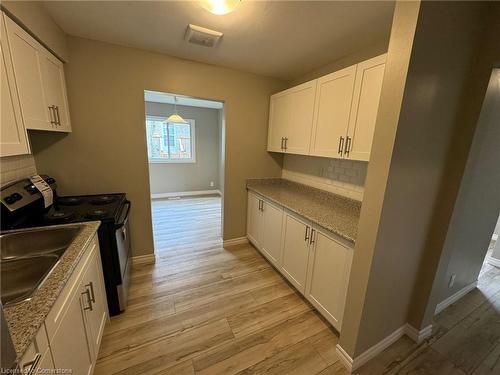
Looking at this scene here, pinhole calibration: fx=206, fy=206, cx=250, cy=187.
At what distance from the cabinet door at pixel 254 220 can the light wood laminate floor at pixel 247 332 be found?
459 mm

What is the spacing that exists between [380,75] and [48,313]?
2286mm

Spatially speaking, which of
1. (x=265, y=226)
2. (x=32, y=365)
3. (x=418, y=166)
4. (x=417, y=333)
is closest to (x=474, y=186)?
(x=418, y=166)

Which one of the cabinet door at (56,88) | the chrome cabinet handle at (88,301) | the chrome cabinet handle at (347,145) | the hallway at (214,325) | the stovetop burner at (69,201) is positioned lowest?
the hallway at (214,325)

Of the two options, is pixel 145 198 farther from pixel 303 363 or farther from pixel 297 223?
pixel 303 363

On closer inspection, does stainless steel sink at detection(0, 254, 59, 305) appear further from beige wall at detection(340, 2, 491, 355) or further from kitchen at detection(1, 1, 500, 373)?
beige wall at detection(340, 2, 491, 355)

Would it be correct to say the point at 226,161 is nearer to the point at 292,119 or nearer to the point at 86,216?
the point at 292,119

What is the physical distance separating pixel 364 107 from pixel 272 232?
160 cm

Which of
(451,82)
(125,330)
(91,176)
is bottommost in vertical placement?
(125,330)

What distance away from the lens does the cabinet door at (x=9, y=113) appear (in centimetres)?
116

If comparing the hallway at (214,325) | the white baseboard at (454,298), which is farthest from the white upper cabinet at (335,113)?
the white baseboard at (454,298)

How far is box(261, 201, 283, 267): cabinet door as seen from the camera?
2377 millimetres

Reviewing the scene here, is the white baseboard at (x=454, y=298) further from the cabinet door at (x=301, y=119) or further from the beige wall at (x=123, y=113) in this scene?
the beige wall at (x=123, y=113)

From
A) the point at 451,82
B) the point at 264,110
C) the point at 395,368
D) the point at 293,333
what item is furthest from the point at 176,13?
the point at 395,368

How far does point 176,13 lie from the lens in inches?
61.6
